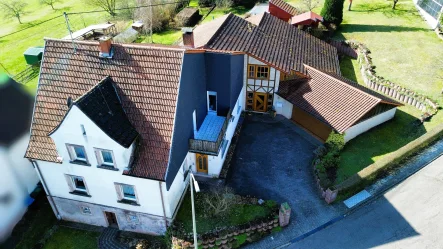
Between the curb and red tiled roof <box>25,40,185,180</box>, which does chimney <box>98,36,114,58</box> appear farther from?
the curb

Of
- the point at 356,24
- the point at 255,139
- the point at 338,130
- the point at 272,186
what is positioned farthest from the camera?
the point at 356,24

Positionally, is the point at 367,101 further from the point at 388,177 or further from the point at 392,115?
the point at 388,177

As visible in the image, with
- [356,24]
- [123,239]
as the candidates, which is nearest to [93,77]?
[123,239]

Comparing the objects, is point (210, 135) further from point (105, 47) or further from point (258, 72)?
point (105, 47)

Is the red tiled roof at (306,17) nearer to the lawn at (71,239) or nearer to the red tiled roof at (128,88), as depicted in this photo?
the red tiled roof at (128,88)

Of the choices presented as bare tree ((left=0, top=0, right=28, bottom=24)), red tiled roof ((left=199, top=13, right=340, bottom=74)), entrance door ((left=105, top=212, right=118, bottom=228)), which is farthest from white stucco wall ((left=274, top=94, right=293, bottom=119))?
bare tree ((left=0, top=0, right=28, bottom=24))

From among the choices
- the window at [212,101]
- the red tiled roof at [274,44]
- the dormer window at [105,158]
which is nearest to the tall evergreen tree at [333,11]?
the red tiled roof at [274,44]
